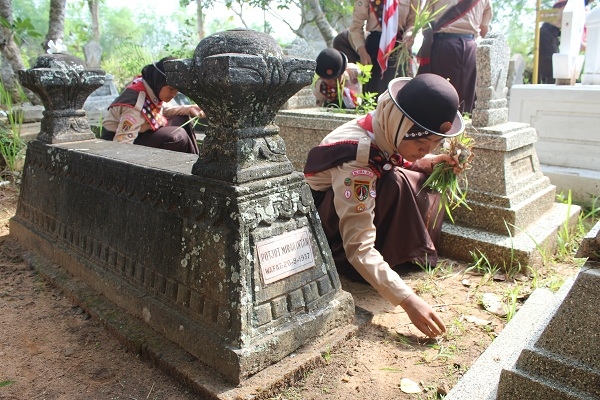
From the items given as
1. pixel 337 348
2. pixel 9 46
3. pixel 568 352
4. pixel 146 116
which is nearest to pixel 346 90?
pixel 146 116

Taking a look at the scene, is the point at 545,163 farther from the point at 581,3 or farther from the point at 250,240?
the point at 250,240

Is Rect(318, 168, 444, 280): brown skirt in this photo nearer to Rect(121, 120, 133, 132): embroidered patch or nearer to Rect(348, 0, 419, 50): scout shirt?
Rect(121, 120, 133, 132): embroidered patch

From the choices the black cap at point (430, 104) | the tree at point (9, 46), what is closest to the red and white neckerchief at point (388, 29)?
the black cap at point (430, 104)

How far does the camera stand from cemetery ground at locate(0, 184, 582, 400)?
180cm

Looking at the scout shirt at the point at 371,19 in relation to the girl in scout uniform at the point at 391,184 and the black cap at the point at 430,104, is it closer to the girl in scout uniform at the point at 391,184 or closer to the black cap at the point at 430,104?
the girl in scout uniform at the point at 391,184

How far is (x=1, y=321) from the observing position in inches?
92.6

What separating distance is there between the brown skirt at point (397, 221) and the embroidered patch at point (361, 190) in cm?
32

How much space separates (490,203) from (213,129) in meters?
1.94

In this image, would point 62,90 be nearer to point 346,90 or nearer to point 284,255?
point 284,255

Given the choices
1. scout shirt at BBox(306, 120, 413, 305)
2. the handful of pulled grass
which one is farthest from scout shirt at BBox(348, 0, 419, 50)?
scout shirt at BBox(306, 120, 413, 305)

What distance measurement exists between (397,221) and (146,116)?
221cm

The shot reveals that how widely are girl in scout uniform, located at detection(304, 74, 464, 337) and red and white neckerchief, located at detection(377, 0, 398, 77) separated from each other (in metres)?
A: 2.04

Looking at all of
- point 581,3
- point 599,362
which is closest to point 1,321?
point 599,362

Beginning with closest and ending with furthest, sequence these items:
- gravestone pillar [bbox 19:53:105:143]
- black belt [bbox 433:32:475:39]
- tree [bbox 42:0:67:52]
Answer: gravestone pillar [bbox 19:53:105:143] → black belt [bbox 433:32:475:39] → tree [bbox 42:0:67:52]
